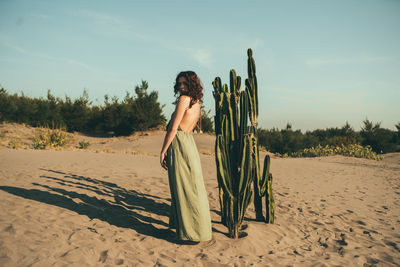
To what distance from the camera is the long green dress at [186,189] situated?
3.25 m

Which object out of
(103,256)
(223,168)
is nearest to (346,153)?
(223,168)

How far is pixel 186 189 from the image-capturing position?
3.25 metres

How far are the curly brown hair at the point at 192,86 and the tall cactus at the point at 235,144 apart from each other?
14.6 inches

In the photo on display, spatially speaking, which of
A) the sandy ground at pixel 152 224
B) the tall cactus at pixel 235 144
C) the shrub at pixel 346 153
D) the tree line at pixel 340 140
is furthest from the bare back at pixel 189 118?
the tree line at pixel 340 140

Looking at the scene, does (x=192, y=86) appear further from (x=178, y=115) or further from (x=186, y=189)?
(x=186, y=189)

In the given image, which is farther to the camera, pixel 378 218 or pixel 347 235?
pixel 378 218

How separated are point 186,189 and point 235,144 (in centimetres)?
91

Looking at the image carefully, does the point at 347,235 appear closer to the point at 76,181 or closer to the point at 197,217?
the point at 197,217

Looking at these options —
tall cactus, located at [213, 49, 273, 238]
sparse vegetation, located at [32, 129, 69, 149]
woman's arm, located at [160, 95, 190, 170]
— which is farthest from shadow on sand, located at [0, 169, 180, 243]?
sparse vegetation, located at [32, 129, 69, 149]

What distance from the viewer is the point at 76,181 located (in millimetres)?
6145

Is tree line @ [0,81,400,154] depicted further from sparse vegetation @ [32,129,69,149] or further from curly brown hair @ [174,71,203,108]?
curly brown hair @ [174,71,203,108]

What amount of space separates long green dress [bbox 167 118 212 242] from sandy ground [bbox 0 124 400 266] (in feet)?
0.82

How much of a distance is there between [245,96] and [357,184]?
6.04 m

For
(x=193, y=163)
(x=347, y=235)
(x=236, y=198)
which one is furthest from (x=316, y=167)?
(x=193, y=163)
